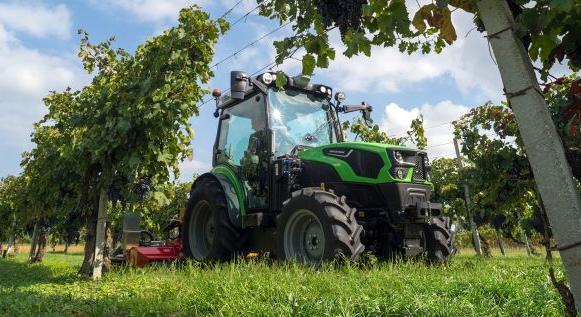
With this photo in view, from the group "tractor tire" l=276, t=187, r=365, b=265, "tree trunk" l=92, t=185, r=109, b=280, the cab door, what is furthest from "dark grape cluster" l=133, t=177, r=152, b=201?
"tractor tire" l=276, t=187, r=365, b=265

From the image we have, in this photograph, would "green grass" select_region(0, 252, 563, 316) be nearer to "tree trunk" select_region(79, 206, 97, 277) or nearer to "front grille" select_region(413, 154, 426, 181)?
"front grille" select_region(413, 154, 426, 181)

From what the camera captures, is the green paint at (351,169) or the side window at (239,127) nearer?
the green paint at (351,169)

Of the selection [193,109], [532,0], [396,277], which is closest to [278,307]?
[396,277]

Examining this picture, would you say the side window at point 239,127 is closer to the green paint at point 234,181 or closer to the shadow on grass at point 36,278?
the green paint at point 234,181

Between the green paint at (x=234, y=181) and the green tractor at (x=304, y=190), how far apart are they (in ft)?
0.05

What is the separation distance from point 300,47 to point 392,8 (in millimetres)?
488

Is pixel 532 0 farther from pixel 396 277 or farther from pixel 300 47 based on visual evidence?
pixel 396 277

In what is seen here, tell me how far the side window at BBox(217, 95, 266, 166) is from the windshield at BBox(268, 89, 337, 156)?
0.21 meters

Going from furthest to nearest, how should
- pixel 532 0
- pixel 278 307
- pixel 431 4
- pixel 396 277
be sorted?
1. pixel 396 277
2. pixel 278 307
3. pixel 431 4
4. pixel 532 0

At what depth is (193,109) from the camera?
303 inches

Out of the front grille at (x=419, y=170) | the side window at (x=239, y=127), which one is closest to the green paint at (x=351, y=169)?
the front grille at (x=419, y=170)

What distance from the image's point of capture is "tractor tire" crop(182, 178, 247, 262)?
7.03 metres

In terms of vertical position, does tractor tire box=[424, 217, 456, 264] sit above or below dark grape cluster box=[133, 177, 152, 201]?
below

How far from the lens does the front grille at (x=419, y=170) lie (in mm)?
6417
